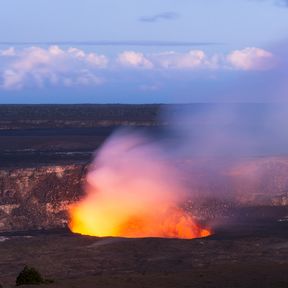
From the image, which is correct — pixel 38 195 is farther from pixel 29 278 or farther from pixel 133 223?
pixel 29 278

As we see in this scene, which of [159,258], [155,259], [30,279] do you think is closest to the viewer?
[30,279]

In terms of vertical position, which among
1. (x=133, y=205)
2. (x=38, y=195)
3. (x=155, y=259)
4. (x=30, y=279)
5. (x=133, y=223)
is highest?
(x=38, y=195)

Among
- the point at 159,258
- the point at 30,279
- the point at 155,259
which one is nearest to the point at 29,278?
the point at 30,279

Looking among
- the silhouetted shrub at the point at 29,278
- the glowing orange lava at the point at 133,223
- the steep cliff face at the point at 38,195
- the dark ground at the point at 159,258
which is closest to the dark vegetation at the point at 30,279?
the silhouetted shrub at the point at 29,278

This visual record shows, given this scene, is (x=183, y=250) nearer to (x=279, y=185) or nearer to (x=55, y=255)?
(x=55, y=255)

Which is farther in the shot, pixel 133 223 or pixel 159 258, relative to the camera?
pixel 133 223

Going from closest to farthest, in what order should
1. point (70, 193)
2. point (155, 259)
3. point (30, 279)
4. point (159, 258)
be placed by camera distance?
point (30, 279)
point (155, 259)
point (159, 258)
point (70, 193)

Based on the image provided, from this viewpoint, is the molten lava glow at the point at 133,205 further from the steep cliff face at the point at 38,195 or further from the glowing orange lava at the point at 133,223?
the steep cliff face at the point at 38,195
